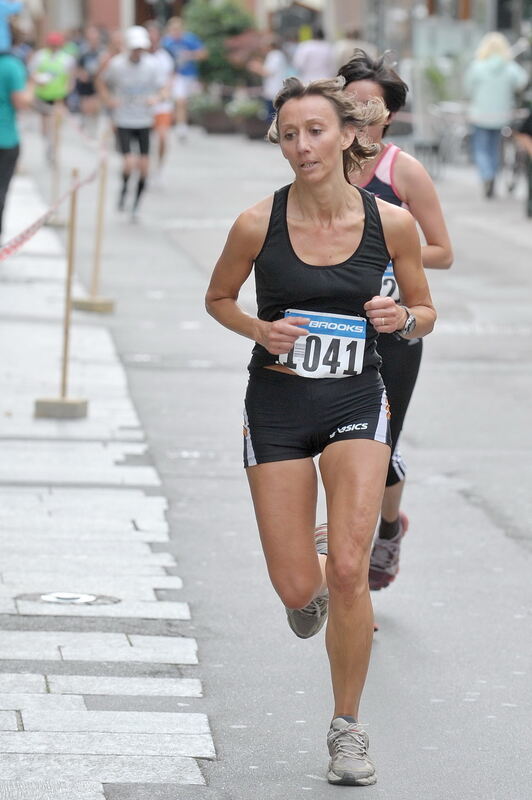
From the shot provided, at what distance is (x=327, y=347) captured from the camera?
15.2 ft

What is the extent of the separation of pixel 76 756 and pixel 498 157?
66.2 feet

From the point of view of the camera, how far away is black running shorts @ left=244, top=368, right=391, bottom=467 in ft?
15.4

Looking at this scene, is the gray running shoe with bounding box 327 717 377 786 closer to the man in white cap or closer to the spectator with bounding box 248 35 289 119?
the man in white cap

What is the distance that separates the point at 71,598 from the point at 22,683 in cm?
98

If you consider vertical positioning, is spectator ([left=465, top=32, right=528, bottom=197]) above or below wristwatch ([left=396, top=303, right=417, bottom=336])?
below

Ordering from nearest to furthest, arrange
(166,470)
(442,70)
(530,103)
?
(166,470) < (530,103) < (442,70)

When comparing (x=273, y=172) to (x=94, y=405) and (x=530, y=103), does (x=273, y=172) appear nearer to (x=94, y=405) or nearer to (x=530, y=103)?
(x=530, y=103)

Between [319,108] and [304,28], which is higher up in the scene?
[319,108]

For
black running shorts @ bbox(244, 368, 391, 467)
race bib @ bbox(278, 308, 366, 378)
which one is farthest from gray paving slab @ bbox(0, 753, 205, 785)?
race bib @ bbox(278, 308, 366, 378)

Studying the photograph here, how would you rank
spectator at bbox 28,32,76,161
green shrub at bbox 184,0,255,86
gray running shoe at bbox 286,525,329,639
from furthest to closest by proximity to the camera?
green shrub at bbox 184,0,255,86 < spectator at bbox 28,32,76,161 < gray running shoe at bbox 286,525,329,639

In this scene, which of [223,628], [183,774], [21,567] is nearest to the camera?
[183,774]

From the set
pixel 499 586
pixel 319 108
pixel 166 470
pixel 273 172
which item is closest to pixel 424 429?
pixel 166 470

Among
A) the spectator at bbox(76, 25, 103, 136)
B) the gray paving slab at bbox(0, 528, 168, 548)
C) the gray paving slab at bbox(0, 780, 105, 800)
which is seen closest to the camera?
the gray paving slab at bbox(0, 780, 105, 800)

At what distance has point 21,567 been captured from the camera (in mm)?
6547
